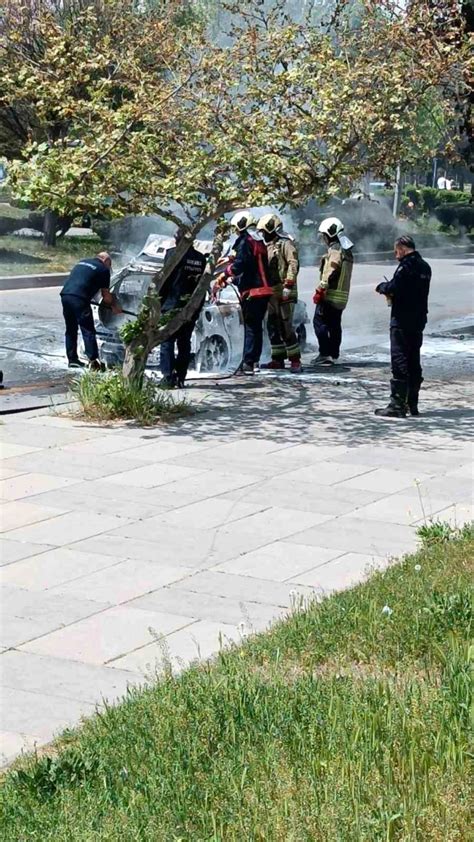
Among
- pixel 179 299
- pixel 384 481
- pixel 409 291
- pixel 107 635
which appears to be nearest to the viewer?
pixel 107 635

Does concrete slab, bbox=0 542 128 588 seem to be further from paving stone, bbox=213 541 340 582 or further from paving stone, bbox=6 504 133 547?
paving stone, bbox=213 541 340 582

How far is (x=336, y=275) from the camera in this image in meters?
15.0

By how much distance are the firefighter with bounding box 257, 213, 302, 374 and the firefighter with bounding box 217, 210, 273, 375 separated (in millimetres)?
194

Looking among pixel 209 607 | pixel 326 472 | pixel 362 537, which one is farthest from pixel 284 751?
pixel 326 472

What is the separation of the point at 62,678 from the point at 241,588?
1.50 metres

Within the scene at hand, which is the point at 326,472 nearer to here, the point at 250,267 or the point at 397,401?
the point at 397,401

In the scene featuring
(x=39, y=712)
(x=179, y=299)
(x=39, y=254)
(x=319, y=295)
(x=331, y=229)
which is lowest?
(x=39, y=712)

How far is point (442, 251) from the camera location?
1649 inches

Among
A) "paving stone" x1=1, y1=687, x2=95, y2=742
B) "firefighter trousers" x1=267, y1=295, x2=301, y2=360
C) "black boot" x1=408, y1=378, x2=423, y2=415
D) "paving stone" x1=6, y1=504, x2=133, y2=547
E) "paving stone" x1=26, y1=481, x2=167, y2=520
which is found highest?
"firefighter trousers" x1=267, y1=295, x2=301, y2=360

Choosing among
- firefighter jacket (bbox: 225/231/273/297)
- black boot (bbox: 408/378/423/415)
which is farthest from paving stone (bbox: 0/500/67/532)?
firefighter jacket (bbox: 225/231/273/297)

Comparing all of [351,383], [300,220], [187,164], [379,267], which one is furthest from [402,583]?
[300,220]

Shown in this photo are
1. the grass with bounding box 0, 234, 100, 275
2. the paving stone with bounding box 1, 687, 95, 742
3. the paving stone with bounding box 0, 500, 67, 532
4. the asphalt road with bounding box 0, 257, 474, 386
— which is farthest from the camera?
the grass with bounding box 0, 234, 100, 275

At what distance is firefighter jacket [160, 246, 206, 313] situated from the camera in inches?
506

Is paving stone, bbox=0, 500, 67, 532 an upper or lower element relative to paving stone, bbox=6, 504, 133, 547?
upper
